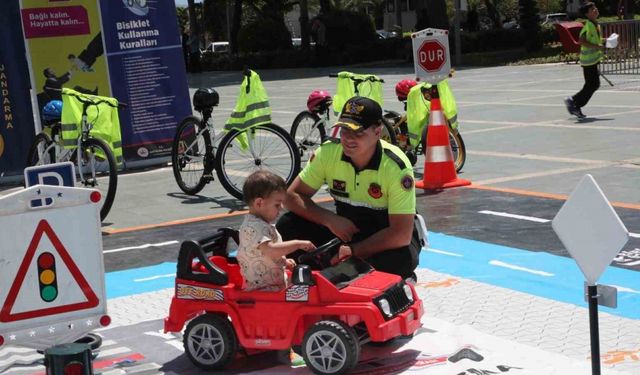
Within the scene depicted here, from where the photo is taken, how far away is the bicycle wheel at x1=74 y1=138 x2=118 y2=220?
32.7 ft

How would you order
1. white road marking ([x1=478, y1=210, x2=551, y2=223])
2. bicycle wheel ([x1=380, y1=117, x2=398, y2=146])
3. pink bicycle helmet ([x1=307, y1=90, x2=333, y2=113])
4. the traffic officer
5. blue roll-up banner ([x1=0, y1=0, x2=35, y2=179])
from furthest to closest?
blue roll-up banner ([x1=0, y1=0, x2=35, y2=179]) < pink bicycle helmet ([x1=307, y1=90, x2=333, y2=113]) < bicycle wheel ([x1=380, y1=117, x2=398, y2=146]) < white road marking ([x1=478, y1=210, x2=551, y2=223]) < the traffic officer

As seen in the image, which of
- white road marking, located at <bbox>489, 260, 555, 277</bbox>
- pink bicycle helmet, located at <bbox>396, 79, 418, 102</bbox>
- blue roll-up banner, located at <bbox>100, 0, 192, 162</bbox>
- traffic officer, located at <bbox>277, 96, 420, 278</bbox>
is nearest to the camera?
traffic officer, located at <bbox>277, 96, 420, 278</bbox>

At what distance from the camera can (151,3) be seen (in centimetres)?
1409

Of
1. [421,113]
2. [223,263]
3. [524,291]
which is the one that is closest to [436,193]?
[421,113]

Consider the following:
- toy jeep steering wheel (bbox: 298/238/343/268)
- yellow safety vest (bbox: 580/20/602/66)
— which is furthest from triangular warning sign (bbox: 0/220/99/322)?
yellow safety vest (bbox: 580/20/602/66)

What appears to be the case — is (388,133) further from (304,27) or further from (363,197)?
(304,27)

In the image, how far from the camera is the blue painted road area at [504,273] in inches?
275

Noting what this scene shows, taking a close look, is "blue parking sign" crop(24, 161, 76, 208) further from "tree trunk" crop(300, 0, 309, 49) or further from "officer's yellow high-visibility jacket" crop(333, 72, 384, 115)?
"tree trunk" crop(300, 0, 309, 49)

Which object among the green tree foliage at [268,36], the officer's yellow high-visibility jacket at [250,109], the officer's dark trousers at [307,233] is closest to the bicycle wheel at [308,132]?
the officer's yellow high-visibility jacket at [250,109]

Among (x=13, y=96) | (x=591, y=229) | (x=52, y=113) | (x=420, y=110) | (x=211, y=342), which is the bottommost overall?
(x=211, y=342)

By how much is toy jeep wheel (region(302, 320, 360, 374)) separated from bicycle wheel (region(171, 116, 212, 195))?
19.7 ft

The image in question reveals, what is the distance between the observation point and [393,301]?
220 inches

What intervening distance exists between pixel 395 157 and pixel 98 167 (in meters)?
4.74

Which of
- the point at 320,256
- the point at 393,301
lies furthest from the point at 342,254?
the point at 393,301
